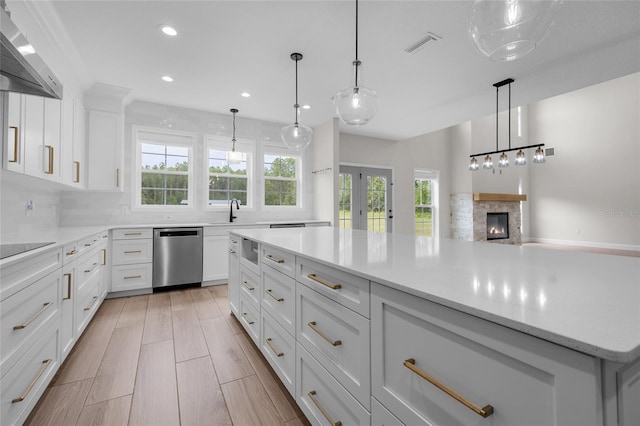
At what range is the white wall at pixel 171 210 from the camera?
401cm

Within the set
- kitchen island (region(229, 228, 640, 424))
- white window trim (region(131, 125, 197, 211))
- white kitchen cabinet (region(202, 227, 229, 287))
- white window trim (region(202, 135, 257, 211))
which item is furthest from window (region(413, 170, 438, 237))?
kitchen island (region(229, 228, 640, 424))

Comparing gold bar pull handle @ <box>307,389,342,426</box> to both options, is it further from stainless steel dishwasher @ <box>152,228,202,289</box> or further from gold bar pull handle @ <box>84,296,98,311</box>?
stainless steel dishwasher @ <box>152,228,202,289</box>

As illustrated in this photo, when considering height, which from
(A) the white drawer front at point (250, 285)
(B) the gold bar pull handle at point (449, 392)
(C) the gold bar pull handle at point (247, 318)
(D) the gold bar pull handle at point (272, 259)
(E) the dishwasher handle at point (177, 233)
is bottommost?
(C) the gold bar pull handle at point (247, 318)

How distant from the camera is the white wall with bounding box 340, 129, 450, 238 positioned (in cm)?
647

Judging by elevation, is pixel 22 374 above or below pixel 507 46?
below

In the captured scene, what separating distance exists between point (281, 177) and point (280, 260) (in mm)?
3943

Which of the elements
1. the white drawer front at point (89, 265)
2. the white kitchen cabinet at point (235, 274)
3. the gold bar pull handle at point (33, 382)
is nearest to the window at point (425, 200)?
the white kitchen cabinet at point (235, 274)

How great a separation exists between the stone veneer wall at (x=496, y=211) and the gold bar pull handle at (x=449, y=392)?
7.67 m

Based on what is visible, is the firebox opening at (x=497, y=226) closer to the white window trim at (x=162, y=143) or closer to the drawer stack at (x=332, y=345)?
the white window trim at (x=162, y=143)

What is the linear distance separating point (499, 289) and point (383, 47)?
114 inches

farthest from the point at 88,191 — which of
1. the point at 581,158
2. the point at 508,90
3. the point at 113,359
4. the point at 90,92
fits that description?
the point at 581,158

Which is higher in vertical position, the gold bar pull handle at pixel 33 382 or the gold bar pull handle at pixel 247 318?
the gold bar pull handle at pixel 247 318

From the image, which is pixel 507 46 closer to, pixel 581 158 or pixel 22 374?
pixel 22 374

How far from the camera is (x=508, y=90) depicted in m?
4.09
